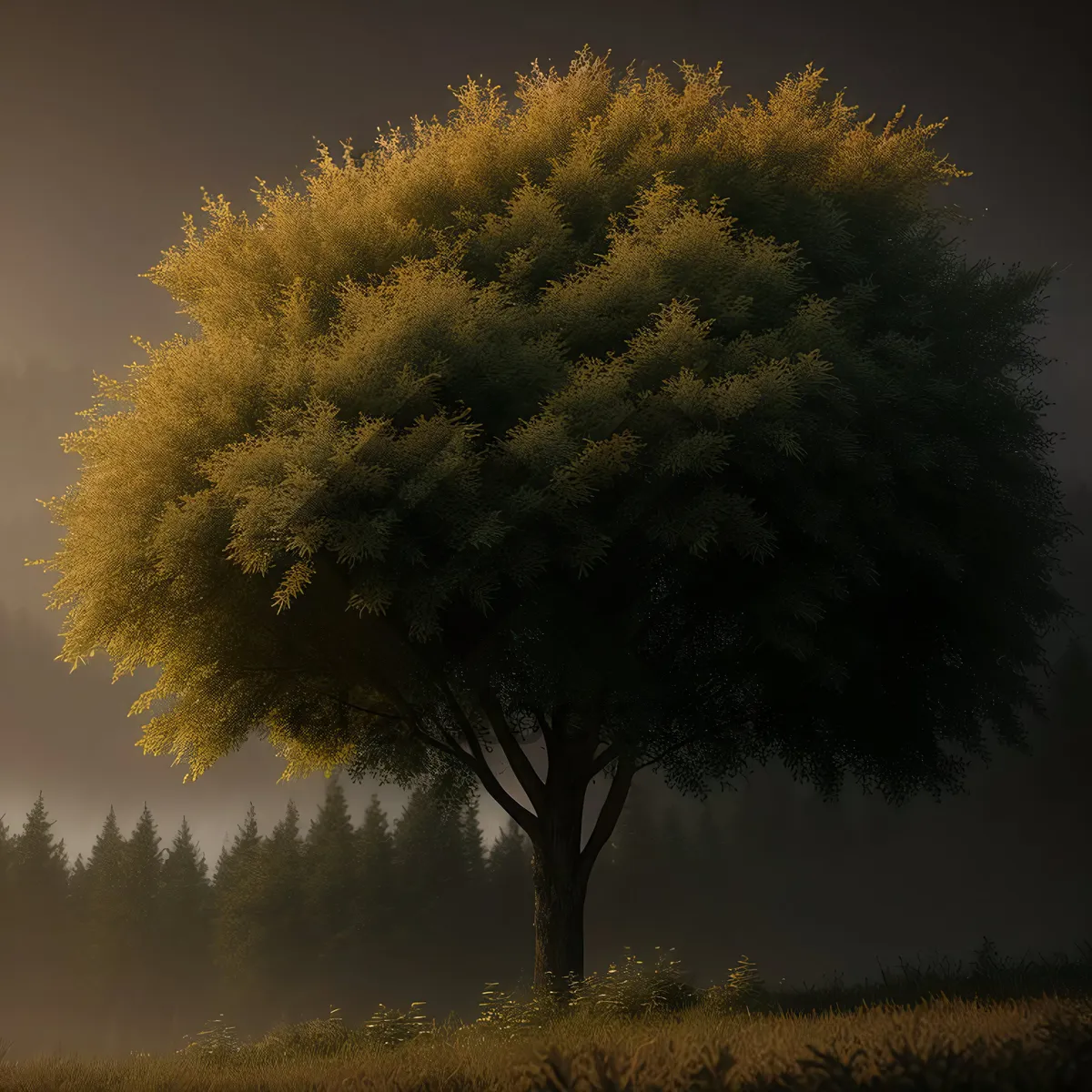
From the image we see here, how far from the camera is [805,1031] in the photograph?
1030 centimetres

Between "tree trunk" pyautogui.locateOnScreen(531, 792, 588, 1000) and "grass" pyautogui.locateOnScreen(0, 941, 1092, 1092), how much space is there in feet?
6.16

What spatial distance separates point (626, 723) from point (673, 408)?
5.24 m

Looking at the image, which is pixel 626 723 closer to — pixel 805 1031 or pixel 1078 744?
pixel 805 1031

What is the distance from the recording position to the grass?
27.6ft

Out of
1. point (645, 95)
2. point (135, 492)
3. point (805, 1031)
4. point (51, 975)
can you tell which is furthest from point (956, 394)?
point (51, 975)

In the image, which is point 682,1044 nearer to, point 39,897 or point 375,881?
point 375,881

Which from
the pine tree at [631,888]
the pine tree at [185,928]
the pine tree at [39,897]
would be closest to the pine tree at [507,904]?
the pine tree at [631,888]

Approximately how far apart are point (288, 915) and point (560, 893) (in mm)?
83411

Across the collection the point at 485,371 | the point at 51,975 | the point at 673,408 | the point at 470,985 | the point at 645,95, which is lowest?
the point at 470,985

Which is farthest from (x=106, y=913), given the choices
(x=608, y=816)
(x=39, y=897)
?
(x=608, y=816)

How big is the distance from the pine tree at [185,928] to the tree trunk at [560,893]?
89.2 metres

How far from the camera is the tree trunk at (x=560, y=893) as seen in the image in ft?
59.1

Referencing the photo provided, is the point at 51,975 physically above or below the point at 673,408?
below

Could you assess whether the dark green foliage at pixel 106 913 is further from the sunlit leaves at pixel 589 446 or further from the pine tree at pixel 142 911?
the sunlit leaves at pixel 589 446
